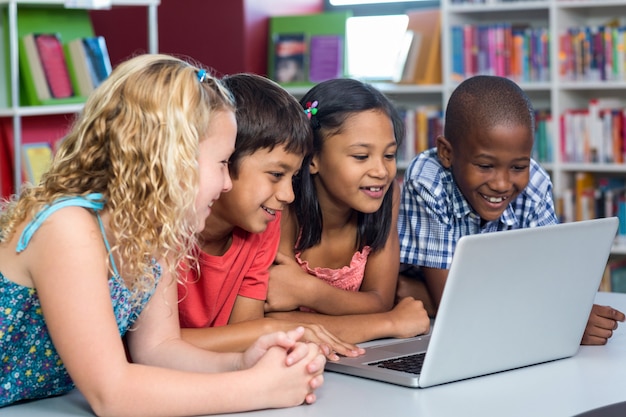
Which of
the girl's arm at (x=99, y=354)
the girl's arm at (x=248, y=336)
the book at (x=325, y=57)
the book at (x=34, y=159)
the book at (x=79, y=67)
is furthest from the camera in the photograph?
the book at (x=325, y=57)

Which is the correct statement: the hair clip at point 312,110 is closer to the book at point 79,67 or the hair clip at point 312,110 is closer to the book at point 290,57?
the book at point 79,67

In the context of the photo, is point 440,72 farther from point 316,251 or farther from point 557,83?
point 316,251

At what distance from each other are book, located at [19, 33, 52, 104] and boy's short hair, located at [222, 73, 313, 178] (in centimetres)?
216

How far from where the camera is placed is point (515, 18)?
167 inches

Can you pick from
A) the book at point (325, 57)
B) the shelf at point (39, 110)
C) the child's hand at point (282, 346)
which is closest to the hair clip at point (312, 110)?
the child's hand at point (282, 346)

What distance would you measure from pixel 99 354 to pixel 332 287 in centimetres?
64

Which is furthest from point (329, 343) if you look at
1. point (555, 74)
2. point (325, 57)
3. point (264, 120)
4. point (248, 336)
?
point (325, 57)

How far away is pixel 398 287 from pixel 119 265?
2.86 feet

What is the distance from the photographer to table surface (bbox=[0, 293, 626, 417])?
112cm

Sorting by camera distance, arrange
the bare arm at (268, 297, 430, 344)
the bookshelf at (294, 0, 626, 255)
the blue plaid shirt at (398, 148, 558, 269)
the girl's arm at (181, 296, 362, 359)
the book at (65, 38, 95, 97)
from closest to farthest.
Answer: the girl's arm at (181, 296, 362, 359), the bare arm at (268, 297, 430, 344), the blue plaid shirt at (398, 148, 558, 269), the book at (65, 38, 95, 97), the bookshelf at (294, 0, 626, 255)

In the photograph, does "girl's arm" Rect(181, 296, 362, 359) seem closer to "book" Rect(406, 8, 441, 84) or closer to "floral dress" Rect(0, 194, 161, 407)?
"floral dress" Rect(0, 194, 161, 407)

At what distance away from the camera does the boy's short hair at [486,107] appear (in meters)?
1.82

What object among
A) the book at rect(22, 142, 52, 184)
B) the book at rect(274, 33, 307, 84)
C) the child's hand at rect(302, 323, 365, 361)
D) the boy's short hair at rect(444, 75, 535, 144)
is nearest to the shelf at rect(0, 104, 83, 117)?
the book at rect(22, 142, 52, 184)

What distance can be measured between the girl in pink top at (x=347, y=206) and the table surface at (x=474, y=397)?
46 cm
